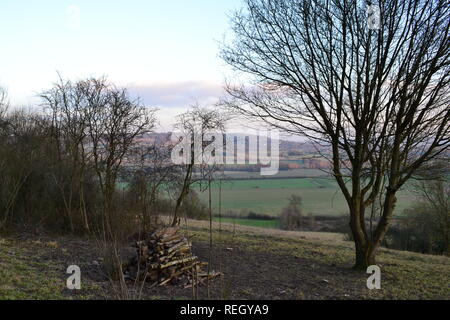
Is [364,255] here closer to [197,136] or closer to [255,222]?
[197,136]

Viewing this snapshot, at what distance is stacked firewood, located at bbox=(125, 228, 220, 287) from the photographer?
7117 mm

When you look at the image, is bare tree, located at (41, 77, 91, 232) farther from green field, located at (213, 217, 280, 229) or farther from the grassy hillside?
green field, located at (213, 217, 280, 229)

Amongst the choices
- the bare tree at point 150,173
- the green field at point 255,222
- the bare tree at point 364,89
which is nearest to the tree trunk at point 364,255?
the bare tree at point 364,89

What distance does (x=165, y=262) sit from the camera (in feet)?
23.8

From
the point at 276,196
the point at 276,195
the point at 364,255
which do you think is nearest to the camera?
the point at 364,255

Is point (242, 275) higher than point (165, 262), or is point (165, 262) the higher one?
point (165, 262)

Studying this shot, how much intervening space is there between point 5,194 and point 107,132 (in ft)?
11.0

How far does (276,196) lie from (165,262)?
1724 centimetres

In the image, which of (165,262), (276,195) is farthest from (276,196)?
(165,262)

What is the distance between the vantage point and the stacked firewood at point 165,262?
7117mm

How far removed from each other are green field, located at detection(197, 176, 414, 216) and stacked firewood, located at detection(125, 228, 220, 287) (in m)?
1.98

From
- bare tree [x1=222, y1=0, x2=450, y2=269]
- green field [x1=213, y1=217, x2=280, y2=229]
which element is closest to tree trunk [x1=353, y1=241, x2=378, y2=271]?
bare tree [x1=222, y1=0, x2=450, y2=269]

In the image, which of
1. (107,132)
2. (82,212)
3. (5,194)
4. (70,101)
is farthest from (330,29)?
(5,194)
